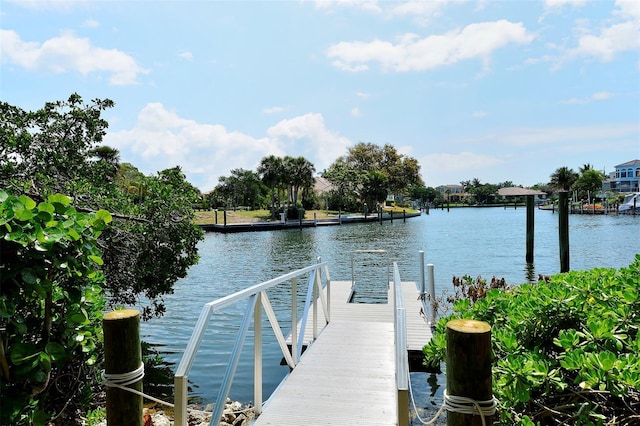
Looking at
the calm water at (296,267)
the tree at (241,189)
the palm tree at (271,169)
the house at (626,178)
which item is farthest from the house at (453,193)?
the calm water at (296,267)

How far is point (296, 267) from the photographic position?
18.5m

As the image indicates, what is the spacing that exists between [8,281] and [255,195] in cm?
5911

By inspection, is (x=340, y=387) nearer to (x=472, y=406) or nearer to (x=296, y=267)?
(x=472, y=406)

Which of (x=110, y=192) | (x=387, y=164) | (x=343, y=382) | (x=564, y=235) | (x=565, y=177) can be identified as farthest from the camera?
(x=565, y=177)

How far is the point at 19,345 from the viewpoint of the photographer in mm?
2055

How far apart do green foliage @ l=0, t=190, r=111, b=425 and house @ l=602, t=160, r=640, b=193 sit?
10288 cm

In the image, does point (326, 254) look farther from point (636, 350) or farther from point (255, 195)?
point (255, 195)

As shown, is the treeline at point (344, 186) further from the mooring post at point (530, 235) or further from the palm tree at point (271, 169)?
the mooring post at point (530, 235)

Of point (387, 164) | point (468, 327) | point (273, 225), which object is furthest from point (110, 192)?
point (387, 164)

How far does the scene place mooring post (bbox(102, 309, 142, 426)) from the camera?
2.28 meters

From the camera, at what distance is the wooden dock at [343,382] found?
12.0 ft

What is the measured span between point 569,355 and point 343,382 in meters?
2.87

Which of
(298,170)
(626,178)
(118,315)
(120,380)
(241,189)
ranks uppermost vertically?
(626,178)

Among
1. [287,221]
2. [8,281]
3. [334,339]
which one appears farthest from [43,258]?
[287,221]
